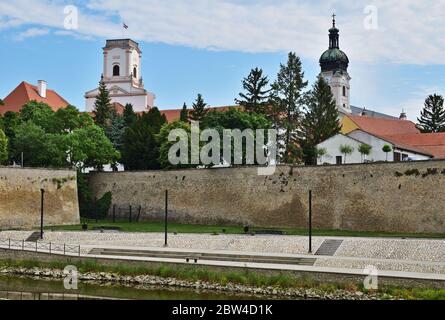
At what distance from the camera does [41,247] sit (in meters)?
29.4

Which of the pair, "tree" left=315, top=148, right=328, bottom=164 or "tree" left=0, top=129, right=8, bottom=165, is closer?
"tree" left=0, top=129, right=8, bottom=165

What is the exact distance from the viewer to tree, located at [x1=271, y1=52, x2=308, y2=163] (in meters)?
49.1

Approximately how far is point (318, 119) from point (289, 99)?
2701 millimetres

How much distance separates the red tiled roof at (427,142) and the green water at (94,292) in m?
29.8

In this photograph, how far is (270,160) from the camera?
4741 centimetres

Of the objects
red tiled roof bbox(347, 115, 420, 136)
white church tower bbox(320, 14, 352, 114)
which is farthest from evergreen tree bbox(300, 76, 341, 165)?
white church tower bbox(320, 14, 352, 114)

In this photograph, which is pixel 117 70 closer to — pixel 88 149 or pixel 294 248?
pixel 88 149

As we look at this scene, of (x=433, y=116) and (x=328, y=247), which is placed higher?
(x=433, y=116)

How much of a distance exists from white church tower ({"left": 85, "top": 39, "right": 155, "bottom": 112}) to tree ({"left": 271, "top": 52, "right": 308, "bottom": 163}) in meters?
33.0

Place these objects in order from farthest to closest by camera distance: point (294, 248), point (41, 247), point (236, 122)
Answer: point (236, 122), point (41, 247), point (294, 248)

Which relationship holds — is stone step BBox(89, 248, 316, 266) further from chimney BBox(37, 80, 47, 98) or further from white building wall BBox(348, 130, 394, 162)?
chimney BBox(37, 80, 47, 98)

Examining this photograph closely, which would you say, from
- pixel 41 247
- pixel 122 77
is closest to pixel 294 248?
pixel 41 247

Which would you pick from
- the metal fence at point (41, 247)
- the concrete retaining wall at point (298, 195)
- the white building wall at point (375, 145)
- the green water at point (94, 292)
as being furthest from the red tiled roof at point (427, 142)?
the green water at point (94, 292)

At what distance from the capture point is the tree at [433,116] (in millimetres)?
66188
